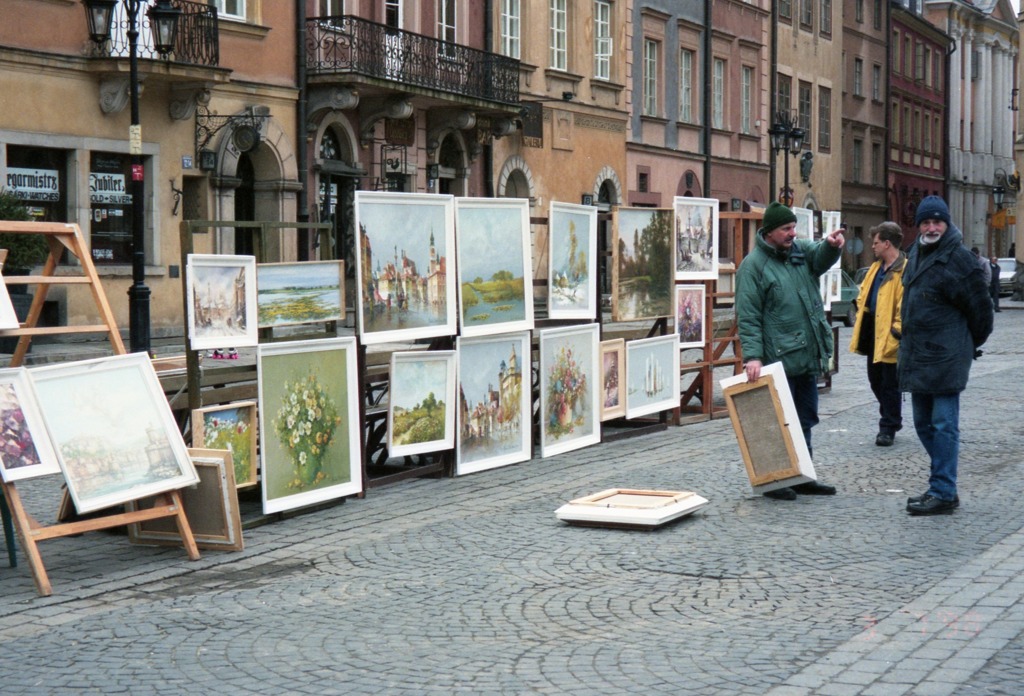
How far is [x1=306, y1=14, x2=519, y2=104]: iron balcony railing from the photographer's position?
2778 centimetres

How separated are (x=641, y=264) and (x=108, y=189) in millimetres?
13024

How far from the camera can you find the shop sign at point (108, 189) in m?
24.0

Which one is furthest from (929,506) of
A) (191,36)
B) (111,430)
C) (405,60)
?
(405,60)

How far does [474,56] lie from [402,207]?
22066mm

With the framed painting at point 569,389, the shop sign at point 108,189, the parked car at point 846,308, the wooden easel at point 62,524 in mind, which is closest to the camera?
the wooden easel at point 62,524

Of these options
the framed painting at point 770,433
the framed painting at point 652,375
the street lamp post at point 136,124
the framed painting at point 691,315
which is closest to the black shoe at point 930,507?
the framed painting at point 770,433

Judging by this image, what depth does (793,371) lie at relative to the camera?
9977 mm

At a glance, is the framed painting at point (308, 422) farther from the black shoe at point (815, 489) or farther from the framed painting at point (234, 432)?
the black shoe at point (815, 489)

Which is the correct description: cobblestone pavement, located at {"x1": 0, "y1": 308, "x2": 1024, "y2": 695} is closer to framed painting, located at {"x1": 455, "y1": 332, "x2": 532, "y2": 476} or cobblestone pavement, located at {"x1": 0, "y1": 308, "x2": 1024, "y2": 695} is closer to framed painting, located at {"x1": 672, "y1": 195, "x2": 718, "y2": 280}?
framed painting, located at {"x1": 455, "y1": 332, "x2": 532, "y2": 476}

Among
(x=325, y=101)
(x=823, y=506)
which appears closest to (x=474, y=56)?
(x=325, y=101)

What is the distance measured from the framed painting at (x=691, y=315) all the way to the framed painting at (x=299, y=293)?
16.4 ft

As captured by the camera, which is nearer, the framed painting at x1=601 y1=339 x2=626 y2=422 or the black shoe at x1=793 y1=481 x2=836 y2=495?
the black shoe at x1=793 y1=481 x2=836 y2=495

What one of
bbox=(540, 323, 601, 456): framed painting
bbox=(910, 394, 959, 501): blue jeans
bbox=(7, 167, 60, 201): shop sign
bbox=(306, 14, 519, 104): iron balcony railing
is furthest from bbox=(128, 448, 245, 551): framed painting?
bbox=(306, 14, 519, 104): iron balcony railing

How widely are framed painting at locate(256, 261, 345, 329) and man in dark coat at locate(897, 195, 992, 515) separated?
345cm
